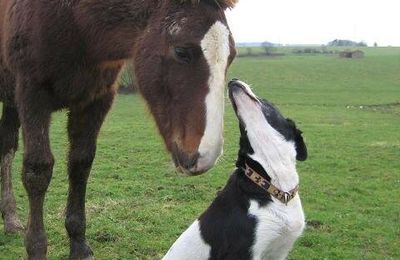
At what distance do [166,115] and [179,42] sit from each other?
51cm

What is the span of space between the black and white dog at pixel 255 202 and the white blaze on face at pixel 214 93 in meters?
0.55

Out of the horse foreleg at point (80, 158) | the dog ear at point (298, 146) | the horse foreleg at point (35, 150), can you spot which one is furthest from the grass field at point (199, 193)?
the dog ear at point (298, 146)

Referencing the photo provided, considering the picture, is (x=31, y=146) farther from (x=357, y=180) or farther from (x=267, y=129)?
(x=357, y=180)

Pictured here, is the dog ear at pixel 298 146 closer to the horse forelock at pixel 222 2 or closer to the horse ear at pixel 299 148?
the horse ear at pixel 299 148

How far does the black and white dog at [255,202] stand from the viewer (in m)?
3.91

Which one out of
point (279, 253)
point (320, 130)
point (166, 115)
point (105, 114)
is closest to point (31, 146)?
point (105, 114)

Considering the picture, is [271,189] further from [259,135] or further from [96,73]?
[96,73]

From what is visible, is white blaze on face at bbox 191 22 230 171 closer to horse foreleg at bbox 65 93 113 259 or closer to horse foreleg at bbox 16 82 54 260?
horse foreleg at bbox 16 82 54 260

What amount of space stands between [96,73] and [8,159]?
284 centimetres

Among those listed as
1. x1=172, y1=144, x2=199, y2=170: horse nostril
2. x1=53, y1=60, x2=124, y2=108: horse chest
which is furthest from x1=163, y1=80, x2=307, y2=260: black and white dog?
x1=53, y1=60, x2=124, y2=108: horse chest

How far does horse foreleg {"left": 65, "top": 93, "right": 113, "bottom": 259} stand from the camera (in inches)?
206

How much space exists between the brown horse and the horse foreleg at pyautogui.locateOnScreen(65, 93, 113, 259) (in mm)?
10

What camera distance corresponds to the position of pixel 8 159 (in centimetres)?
688

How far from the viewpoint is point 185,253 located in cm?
409
